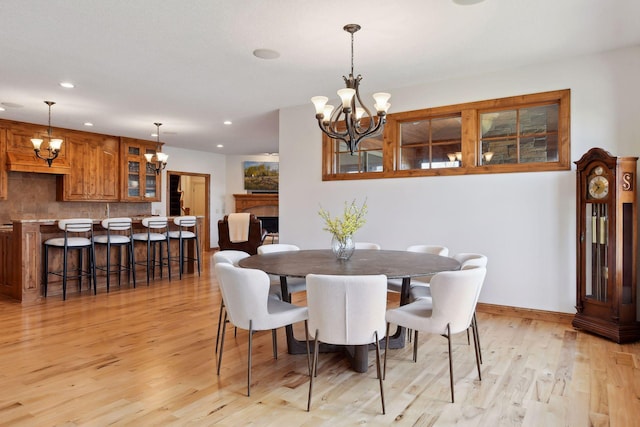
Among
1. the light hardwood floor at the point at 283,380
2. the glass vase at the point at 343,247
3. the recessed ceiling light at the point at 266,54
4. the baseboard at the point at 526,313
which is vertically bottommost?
the light hardwood floor at the point at 283,380

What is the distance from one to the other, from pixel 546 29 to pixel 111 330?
4.53m

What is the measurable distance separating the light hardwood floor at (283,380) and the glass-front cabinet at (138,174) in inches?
188

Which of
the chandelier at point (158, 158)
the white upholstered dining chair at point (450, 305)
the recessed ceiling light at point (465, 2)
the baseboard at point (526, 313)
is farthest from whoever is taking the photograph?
the chandelier at point (158, 158)

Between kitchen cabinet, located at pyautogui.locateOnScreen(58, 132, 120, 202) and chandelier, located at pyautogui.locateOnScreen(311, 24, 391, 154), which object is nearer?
chandelier, located at pyautogui.locateOnScreen(311, 24, 391, 154)

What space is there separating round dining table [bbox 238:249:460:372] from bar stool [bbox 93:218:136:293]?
10.1 ft

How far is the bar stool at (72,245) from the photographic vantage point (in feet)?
16.5

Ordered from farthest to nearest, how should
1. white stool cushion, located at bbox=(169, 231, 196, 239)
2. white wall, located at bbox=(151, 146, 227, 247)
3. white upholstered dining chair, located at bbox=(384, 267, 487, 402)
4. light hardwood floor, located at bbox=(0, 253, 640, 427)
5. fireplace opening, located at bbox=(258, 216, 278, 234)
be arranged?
fireplace opening, located at bbox=(258, 216, 278, 234)
white wall, located at bbox=(151, 146, 227, 247)
white stool cushion, located at bbox=(169, 231, 196, 239)
white upholstered dining chair, located at bbox=(384, 267, 487, 402)
light hardwood floor, located at bbox=(0, 253, 640, 427)

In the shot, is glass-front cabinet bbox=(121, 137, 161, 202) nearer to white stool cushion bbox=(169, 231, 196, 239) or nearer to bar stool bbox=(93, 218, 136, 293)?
white stool cushion bbox=(169, 231, 196, 239)

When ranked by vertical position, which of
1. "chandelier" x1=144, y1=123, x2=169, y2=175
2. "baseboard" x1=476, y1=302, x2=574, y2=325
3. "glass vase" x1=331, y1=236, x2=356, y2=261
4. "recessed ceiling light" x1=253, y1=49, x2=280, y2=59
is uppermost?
"recessed ceiling light" x1=253, y1=49, x2=280, y2=59

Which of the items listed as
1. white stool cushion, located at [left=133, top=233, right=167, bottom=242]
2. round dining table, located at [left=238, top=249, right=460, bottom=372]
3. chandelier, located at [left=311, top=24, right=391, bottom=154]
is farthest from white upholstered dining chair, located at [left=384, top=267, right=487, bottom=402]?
white stool cushion, located at [left=133, top=233, right=167, bottom=242]

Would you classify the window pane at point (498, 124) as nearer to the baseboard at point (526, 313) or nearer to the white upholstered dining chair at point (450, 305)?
the baseboard at point (526, 313)

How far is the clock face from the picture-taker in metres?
3.51

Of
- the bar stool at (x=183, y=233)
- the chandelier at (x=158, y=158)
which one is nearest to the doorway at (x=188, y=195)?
the chandelier at (x=158, y=158)

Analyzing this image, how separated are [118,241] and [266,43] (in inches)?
140
